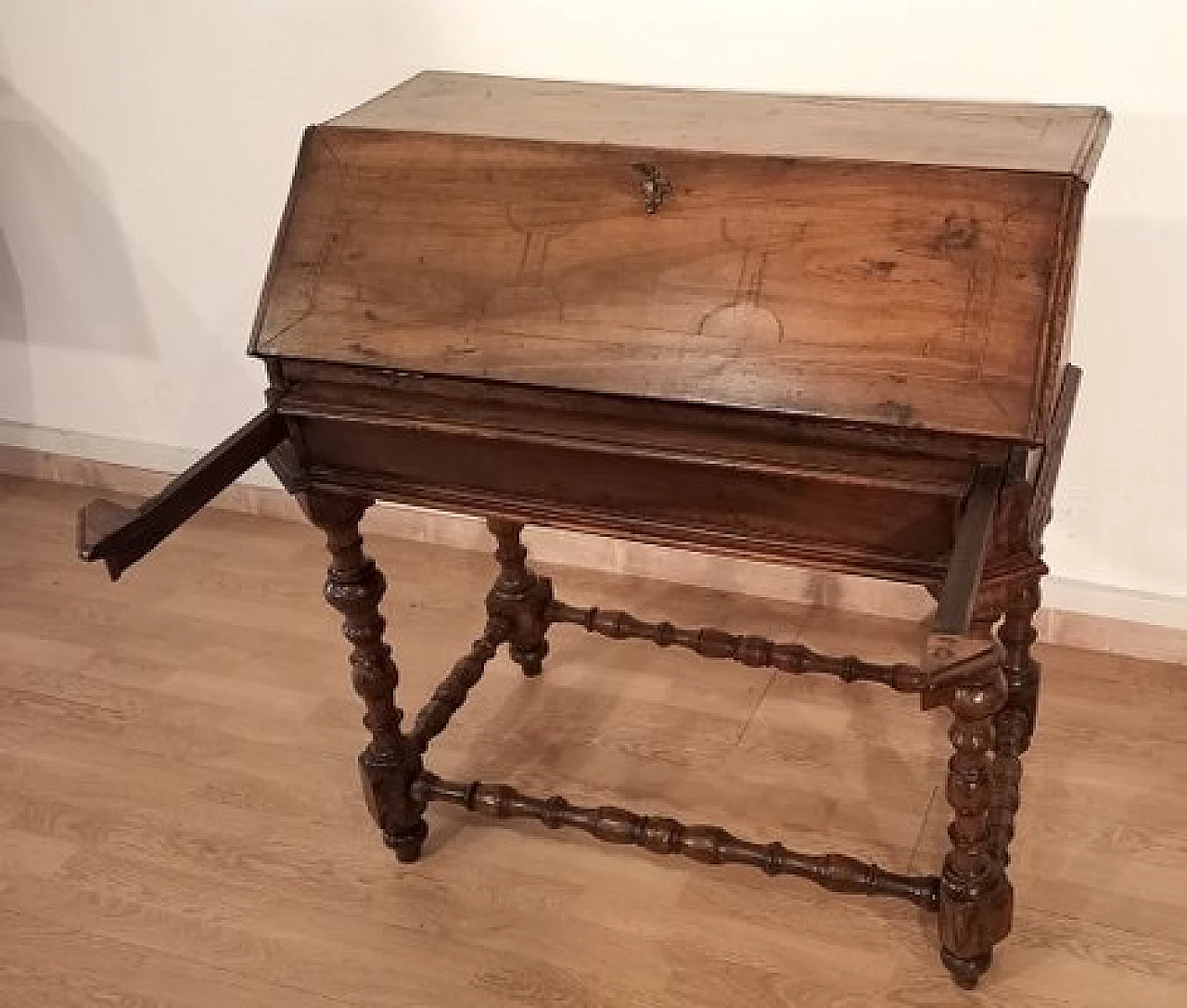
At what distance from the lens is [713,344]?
144 cm

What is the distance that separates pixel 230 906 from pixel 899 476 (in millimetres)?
1156

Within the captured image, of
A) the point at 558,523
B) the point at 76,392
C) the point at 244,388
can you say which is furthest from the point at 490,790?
the point at 76,392

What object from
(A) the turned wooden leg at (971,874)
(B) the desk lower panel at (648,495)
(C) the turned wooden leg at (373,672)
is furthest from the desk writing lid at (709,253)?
(A) the turned wooden leg at (971,874)

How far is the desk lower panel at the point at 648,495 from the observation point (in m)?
1.46

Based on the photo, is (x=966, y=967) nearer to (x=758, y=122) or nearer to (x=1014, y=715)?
(x=1014, y=715)

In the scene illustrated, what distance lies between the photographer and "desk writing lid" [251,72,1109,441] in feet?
4.47

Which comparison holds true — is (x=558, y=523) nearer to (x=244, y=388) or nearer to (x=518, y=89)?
(x=518, y=89)

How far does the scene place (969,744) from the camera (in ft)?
5.14

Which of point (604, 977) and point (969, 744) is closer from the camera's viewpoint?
point (969, 744)

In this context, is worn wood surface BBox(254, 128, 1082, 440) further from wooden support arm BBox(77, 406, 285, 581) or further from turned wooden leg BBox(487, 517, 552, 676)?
turned wooden leg BBox(487, 517, 552, 676)

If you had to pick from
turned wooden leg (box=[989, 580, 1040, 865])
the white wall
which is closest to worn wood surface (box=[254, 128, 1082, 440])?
turned wooden leg (box=[989, 580, 1040, 865])

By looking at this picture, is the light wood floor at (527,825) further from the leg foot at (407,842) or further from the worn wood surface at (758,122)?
the worn wood surface at (758,122)

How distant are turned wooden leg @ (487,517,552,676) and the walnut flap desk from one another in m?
0.49

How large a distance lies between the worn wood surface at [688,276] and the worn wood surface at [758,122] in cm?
4
